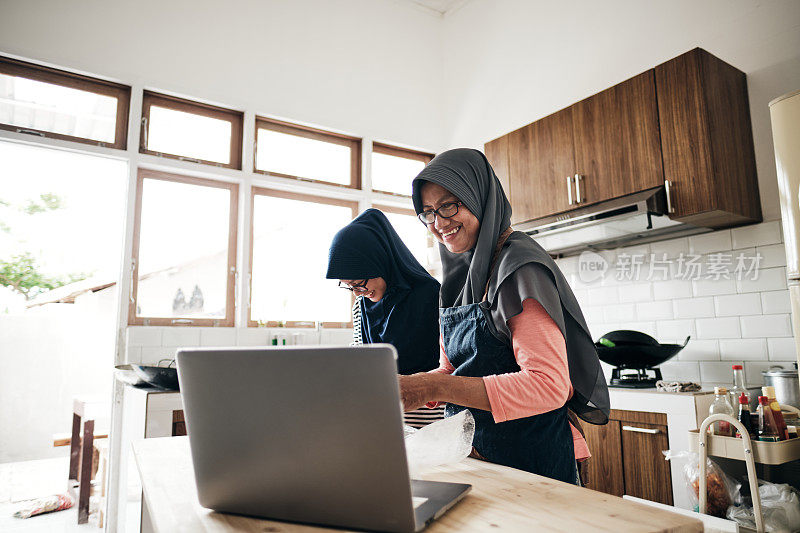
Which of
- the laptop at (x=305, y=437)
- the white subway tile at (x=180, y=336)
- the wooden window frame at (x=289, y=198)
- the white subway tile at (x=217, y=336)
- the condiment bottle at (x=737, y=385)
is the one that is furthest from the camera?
the wooden window frame at (x=289, y=198)

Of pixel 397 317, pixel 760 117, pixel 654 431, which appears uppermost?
pixel 760 117

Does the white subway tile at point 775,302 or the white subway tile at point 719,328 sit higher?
the white subway tile at point 775,302

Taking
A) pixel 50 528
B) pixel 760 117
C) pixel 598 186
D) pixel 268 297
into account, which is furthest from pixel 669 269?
pixel 50 528

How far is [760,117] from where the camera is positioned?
2.65m

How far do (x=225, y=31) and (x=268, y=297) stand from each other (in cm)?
191

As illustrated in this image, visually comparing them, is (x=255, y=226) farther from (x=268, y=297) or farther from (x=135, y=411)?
(x=135, y=411)

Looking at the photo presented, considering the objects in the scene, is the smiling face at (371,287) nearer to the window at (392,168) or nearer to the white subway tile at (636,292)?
the white subway tile at (636,292)

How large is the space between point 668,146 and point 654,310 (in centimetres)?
95

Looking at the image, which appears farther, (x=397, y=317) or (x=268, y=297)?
(x=268, y=297)

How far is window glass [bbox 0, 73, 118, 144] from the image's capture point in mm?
3137

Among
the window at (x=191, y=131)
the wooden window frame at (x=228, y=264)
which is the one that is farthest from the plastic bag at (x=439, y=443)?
the window at (x=191, y=131)

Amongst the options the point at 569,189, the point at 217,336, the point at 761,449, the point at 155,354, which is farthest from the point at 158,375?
the point at 761,449

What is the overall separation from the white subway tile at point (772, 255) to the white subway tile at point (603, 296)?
0.82 meters

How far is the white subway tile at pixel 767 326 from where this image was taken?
8.13ft
